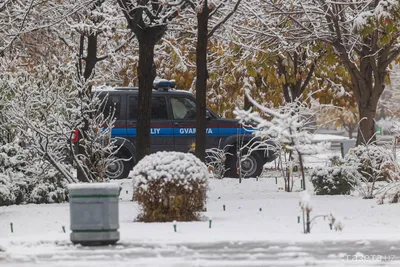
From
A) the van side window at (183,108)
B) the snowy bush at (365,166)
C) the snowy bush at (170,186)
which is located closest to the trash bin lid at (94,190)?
the snowy bush at (170,186)

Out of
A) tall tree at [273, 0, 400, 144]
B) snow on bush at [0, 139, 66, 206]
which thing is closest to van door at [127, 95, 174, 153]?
tall tree at [273, 0, 400, 144]

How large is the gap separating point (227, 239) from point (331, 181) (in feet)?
25.6

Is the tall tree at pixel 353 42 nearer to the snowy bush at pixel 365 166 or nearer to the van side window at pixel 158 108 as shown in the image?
the snowy bush at pixel 365 166

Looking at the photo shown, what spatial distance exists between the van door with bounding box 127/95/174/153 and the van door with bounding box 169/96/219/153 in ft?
0.57

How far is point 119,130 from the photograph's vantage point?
2692cm

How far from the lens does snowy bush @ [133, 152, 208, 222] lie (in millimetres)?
15789

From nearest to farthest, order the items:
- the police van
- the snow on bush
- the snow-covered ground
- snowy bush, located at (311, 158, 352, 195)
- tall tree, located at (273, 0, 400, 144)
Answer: the snow-covered ground < the snow on bush < snowy bush, located at (311, 158, 352, 195) < tall tree, located at (273, 0, 400, 144) < the police van

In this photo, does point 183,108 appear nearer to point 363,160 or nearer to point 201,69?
point 363,160

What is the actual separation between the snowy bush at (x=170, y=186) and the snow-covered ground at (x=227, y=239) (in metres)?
0.31

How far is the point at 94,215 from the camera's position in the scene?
13.8m

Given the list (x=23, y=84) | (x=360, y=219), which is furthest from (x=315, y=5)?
(x=360, y=219)

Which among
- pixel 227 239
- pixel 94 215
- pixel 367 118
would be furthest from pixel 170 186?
pixel 367 118

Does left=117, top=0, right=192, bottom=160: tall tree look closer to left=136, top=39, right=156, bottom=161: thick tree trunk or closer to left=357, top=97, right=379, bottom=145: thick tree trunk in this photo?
left=136, top=39, right=156, bottom=161: thick tree trunk

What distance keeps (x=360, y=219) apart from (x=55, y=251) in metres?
5.78
